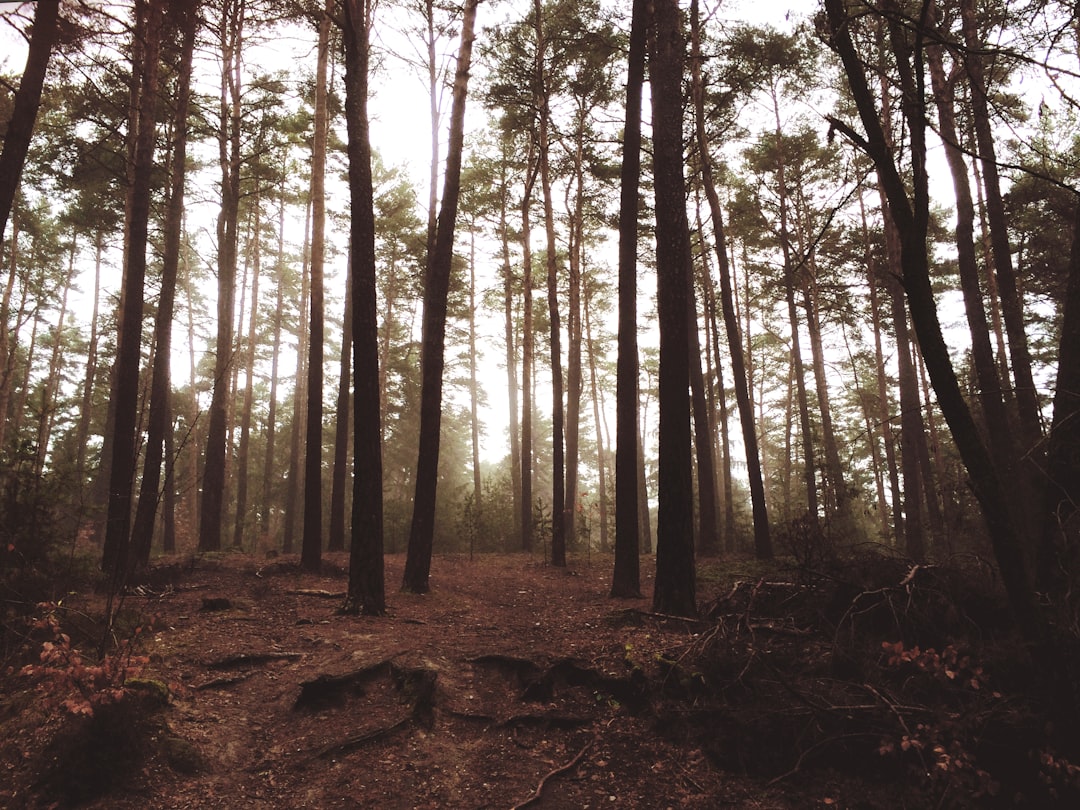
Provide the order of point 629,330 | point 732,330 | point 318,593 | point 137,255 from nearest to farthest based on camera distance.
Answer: point 318,593 → point 629,330 → point 137,255 → point 732,330

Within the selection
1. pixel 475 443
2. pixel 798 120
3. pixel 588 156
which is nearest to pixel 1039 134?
pixel 798 120

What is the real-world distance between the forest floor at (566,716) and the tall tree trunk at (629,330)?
2.87 metres

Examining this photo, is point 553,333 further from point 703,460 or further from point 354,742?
point 354,742

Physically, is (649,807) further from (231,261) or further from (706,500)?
(231,261)

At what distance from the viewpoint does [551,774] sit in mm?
3730

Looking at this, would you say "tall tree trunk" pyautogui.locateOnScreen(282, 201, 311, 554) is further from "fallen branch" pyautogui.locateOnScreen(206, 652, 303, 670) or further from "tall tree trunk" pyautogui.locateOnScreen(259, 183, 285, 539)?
"fallen branch" pyautogui.locateOnScreen(206, 652, 303, 670)

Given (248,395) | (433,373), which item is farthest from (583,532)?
(248,395)

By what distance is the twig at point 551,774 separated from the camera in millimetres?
3464

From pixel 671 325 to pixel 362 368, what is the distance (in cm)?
431

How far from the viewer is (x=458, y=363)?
26.6 meters

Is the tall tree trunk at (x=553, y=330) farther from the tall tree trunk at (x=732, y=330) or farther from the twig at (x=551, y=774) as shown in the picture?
the twig at (x=551, y=774)

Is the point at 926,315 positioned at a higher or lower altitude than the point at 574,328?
lower

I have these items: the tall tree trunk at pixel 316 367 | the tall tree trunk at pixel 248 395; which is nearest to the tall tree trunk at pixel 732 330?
the tall tree trunk at pixel 316 367

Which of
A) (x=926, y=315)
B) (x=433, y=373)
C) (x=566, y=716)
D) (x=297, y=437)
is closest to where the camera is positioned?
(x=926, y=315)
